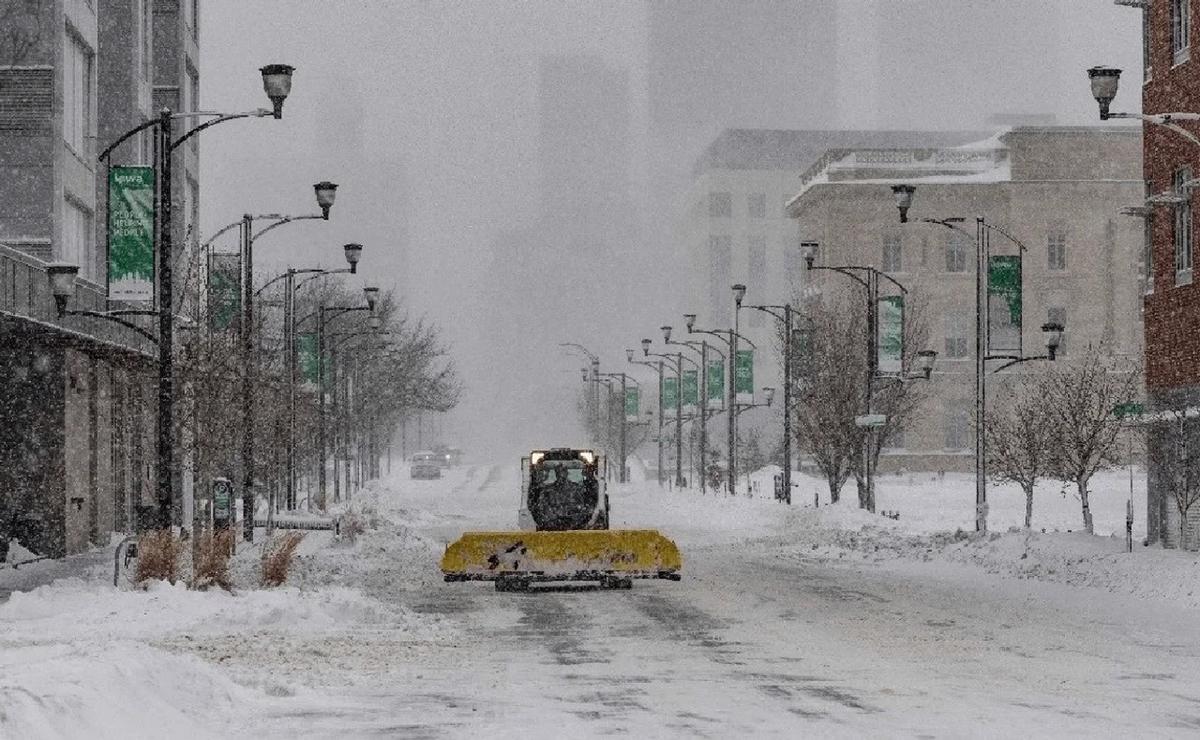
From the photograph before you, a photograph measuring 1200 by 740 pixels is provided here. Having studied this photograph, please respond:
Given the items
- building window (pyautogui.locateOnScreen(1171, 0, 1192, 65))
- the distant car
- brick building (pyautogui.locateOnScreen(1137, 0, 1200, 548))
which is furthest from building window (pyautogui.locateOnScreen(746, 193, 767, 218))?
building window (pyautogui.locateOnScreen(1171, 0, 1192, 65))

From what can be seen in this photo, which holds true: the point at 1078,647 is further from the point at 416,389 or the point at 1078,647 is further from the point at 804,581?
the point at 416,389

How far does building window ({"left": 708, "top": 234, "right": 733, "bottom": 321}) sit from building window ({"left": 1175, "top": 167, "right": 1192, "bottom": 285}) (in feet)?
485

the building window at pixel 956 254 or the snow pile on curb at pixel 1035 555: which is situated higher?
the building window at pixel 956 254

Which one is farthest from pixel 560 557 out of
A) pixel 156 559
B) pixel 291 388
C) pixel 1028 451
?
pixel 1028 451

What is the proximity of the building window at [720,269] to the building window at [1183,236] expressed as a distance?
147774 millimetres

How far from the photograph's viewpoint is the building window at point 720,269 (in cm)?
18662

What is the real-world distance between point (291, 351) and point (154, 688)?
115ft

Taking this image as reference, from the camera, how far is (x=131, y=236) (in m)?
29.8

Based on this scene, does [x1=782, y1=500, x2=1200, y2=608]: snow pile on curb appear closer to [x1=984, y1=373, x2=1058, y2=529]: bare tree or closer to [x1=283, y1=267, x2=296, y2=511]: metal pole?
[x1=984, y1=373, x2=1058, y2=529]: bare tree

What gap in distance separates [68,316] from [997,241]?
266 ft

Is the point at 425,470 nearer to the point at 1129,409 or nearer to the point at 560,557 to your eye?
the point at 1129,409

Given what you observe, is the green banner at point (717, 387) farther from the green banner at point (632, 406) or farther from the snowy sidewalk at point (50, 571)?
the snowy sidewalk at point (50, 571)

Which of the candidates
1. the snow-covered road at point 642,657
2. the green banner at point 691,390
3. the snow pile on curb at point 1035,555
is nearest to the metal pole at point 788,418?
the snow pile on curb at point 1035,555

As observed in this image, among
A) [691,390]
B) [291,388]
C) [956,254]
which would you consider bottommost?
[291,388]
